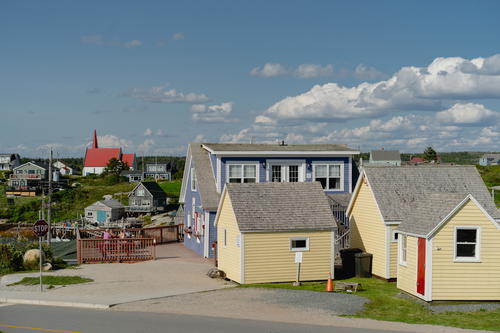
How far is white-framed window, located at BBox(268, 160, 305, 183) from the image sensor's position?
34625mm

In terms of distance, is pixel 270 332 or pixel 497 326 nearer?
pixel 270 332

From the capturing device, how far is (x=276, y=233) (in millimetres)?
24750

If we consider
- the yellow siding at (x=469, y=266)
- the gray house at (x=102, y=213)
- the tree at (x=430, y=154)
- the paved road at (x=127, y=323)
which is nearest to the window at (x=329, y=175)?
the yellow siding at (x=469, y=266)

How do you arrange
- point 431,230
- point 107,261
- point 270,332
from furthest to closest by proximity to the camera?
point 107,261 → point 431,230 → point 270,332

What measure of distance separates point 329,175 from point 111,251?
1339 cm

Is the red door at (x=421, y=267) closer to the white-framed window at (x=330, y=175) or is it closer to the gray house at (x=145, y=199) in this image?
the white-framed window at (x=330, y=175)

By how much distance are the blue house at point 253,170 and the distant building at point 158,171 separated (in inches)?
4203

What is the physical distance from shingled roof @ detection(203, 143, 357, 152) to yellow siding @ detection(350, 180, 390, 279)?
7.56 m

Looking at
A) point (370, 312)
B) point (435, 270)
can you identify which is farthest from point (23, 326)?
point (435, 270)

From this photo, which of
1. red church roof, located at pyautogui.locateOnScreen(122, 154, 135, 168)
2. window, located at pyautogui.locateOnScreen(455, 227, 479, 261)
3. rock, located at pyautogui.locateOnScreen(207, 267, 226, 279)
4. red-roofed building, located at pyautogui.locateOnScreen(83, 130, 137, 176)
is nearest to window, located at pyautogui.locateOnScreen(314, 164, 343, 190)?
rock, located at pyautogui.locateOnScreen(207, 267, 226, 279)

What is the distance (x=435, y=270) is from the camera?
2086 centimetres

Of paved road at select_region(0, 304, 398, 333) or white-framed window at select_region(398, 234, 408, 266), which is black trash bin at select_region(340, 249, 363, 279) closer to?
white-framed window at select_region(398, 234, 408, 266)

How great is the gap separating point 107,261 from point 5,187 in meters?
98.6

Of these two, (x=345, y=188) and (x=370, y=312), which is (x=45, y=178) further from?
(x=370, y=312)
